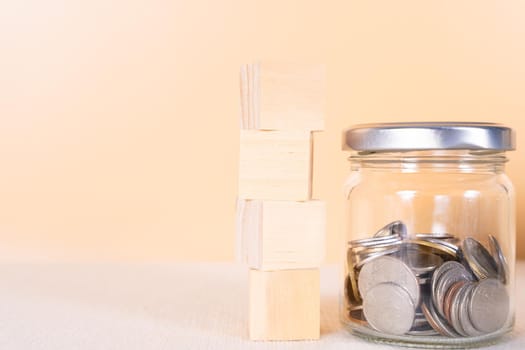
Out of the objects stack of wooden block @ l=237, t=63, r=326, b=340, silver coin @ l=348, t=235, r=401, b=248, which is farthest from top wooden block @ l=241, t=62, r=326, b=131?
silver coin @ l=348, t=235, r=401, b=248

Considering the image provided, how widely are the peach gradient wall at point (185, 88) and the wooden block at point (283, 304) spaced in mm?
912

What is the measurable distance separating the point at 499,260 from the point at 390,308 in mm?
148

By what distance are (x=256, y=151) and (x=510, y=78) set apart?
1.07 metres

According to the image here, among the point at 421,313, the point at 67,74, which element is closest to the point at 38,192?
the point at 67,74

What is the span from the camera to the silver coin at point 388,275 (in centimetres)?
98

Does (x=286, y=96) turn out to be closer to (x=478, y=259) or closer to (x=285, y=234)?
(x=285, y=234)

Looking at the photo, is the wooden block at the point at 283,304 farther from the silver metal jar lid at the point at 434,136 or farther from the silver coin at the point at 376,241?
the silver metal jar lid at the point at 434,136

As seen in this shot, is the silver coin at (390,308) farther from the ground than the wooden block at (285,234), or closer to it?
closer to it

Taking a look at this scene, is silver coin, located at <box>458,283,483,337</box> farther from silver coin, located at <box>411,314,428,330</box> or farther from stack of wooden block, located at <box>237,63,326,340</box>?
stack of wooden block, located at <box>237,63,326,340</box>

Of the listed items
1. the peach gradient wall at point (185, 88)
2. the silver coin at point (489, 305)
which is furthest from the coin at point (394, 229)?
the peach gradient wall at point (185, 88)

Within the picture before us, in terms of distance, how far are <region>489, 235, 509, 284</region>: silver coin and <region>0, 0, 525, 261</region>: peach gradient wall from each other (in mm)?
872

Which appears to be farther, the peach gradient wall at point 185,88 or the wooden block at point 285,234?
the peach gradient wall at point 185,88

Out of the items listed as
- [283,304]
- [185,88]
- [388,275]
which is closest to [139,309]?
[283,304]

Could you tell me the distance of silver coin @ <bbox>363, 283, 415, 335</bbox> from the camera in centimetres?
98
